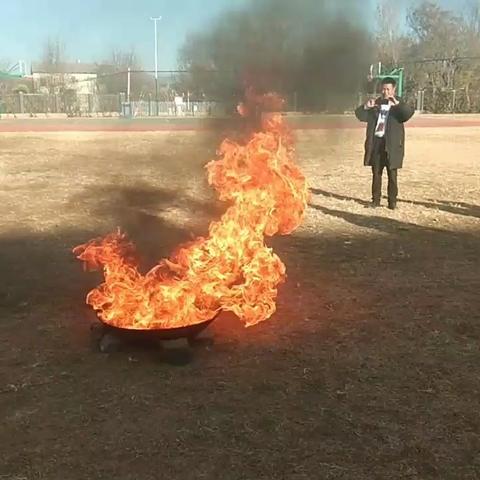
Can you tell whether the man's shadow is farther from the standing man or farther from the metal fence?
the metal fence

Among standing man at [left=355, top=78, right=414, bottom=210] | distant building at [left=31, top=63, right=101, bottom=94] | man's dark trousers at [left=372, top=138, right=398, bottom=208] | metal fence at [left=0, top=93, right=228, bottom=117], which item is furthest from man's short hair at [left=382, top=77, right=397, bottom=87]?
metal fence at [left=0, top=93, right=228, bottom=117]

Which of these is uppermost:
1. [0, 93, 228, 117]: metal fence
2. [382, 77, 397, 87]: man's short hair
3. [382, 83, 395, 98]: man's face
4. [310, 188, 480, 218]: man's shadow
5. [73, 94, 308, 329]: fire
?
[0, 93, 228, 117]: metal fence

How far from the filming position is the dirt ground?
354cm

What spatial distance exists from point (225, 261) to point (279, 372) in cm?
110

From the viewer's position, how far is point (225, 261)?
17.4 feet

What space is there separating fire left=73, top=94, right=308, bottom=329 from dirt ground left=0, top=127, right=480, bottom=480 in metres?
0.29

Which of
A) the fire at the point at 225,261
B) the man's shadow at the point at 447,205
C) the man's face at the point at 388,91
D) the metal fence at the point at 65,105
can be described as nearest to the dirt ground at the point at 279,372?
the fire at the point at 225,261

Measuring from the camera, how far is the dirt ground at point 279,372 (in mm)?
3545

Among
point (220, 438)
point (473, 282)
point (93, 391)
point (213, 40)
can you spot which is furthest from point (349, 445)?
point (473, 282)

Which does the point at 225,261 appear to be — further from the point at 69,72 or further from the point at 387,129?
the point at 387,129

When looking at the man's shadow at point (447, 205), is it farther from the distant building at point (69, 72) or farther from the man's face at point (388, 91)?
the distant building at point (69, 72)

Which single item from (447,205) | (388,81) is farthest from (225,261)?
(447,205)

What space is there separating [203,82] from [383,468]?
130 inches

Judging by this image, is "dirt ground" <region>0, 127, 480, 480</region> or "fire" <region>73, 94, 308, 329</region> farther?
"fire" <region>73, 94, 308, 329</region>
